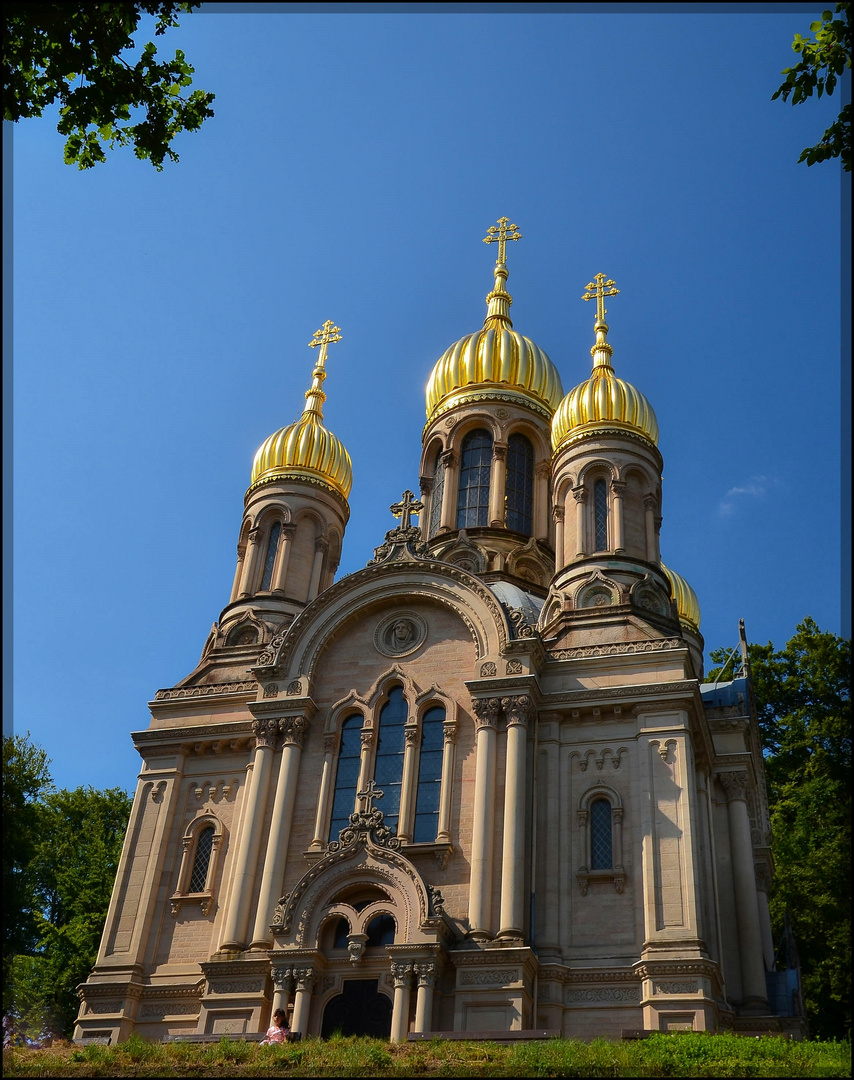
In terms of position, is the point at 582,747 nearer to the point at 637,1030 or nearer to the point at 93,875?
the point at 637,1030

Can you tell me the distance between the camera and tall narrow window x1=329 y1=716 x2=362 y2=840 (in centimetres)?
2464

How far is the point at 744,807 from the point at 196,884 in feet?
41.9

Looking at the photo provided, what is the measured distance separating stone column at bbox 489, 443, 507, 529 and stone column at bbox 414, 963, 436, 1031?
15.7 m

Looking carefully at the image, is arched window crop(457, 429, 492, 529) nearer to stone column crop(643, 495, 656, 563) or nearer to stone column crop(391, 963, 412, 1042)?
stone column crop(643, 495, 656, 563)

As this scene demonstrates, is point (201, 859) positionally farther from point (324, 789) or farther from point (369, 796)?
point (369, 796)

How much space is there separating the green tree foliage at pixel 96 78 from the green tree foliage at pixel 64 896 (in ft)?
65.9

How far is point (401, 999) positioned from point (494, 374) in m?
21.6

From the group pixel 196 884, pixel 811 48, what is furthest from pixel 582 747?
pixel 811 48

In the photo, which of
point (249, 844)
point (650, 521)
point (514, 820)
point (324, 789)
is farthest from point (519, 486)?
point (249, 844)

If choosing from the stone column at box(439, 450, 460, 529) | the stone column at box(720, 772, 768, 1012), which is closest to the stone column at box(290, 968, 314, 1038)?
the stone column at box(720, 772, 768, 1012)

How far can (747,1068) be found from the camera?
1459 centimetres

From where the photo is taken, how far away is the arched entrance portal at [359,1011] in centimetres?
2153

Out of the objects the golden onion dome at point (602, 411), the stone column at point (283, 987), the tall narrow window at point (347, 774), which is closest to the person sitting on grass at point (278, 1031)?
the stone column at point (283, 987)

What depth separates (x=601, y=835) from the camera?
76.4 ft
